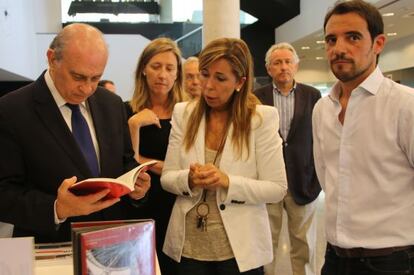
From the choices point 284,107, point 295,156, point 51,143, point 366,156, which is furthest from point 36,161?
point 284,107

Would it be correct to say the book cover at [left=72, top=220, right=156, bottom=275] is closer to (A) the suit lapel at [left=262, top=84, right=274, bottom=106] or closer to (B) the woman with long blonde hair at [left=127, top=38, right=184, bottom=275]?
(B) the woman with long blonde hair at [left=127, top=38, right=184, bottom=275]

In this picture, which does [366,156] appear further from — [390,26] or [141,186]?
[390,26]

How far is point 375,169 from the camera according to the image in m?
1.58

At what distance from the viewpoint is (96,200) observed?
130cm

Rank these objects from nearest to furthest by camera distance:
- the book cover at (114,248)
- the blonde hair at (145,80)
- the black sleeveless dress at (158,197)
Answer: the book cover at (114,248) < the black sleeveless dress at (158,197) < the blonde hair at (145,80)

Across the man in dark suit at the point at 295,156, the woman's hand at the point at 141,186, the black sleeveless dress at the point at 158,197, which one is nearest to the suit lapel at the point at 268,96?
the man in dark suit at the point at 295,156

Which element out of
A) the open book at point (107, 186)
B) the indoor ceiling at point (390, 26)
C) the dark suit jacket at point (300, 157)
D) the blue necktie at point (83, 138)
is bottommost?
the dark suit jacket at point (300, 157)

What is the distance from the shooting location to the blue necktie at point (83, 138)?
1687 millimetres

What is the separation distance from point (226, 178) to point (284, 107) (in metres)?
2.09

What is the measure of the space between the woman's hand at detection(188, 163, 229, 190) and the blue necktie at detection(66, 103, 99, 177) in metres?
0.38

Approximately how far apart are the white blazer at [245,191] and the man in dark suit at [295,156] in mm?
1779

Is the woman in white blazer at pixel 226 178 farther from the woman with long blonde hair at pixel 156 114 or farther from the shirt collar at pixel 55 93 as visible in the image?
the shirt collar at pixel 55 93

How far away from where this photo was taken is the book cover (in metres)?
0.99

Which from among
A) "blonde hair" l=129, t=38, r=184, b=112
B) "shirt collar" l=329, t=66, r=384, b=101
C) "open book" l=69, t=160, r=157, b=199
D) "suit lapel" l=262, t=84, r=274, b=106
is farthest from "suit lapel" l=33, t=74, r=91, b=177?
"suit lapel" l=262, t=84, r=274, b=106
